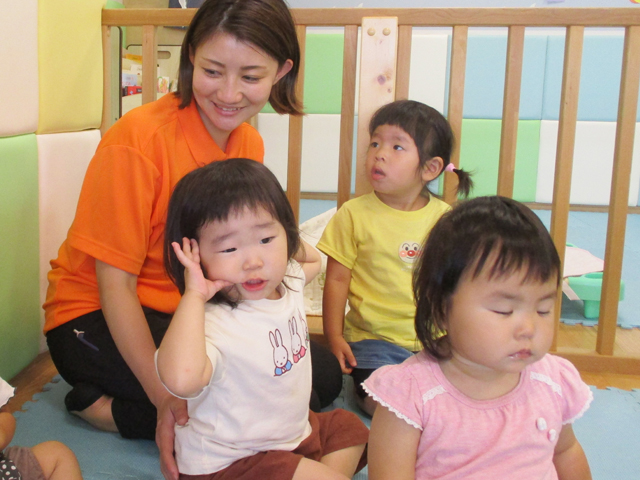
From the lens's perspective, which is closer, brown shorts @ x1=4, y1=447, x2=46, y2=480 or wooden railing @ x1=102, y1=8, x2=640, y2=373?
brown shorts @ x1=4, y1=447, x2=46, y2=480

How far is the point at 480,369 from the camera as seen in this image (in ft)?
2.32

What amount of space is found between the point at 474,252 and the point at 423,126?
2.00 feet

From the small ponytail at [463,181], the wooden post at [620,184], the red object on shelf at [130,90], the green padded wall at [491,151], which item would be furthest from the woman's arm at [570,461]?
the green padded wall at [491,151]

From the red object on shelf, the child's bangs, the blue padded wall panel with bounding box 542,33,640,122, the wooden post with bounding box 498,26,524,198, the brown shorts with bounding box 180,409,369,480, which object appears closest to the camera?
the child's bangs

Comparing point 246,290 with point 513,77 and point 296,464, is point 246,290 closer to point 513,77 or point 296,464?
point 296,464

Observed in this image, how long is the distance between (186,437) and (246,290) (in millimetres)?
200

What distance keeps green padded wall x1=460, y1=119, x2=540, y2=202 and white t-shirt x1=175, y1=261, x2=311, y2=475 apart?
258 cm

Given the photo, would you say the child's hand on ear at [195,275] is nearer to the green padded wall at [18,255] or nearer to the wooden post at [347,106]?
the green padded wall at [18,255]

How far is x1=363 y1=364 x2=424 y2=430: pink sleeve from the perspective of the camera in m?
0.70

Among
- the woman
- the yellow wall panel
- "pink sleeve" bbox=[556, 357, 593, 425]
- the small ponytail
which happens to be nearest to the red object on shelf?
the yellow wall panel

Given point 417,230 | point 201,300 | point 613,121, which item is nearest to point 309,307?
point 417,230

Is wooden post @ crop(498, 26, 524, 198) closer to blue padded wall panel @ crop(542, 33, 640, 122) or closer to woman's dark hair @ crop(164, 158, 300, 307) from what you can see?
woman's dark hair @ crop(164, 158, 300, 307)

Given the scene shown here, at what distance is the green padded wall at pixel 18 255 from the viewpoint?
1122 millimetres

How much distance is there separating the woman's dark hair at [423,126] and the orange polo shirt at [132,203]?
33cm
